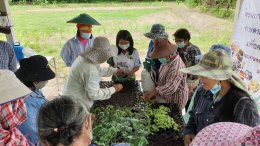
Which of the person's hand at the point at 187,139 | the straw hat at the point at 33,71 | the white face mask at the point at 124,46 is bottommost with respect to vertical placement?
the person's hand at the point at 187,139

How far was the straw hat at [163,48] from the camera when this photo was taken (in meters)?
2.60

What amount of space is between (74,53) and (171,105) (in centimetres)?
202

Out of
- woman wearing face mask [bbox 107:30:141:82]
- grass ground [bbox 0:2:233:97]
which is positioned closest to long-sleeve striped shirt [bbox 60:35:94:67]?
woman wearing face mask [bbox 107:30:141:82]

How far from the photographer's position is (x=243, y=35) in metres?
3.61

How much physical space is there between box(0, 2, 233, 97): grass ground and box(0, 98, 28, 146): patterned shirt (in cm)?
511

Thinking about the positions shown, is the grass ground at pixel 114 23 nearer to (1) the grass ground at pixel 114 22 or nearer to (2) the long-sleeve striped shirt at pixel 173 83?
(1) the grass ground at pixel 114 22

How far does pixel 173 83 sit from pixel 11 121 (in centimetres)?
156

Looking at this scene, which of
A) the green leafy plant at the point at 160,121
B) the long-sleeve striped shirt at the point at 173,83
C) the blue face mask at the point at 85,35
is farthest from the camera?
the blue face mask at the point at 85,35

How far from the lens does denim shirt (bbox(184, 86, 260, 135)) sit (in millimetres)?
1771

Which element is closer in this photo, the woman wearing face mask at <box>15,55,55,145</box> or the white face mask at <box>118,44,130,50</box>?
the woman wearing face mask at <box>15,55,55,145</box>

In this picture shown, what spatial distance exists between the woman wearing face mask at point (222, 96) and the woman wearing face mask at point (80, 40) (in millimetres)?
2222

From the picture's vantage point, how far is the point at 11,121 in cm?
150

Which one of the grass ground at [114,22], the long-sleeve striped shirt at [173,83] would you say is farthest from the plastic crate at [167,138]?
the grass ground at [114,22]

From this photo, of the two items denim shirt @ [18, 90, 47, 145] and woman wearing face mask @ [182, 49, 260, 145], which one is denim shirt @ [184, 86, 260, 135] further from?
denim shirt @ [18, 90, 47, 145]
